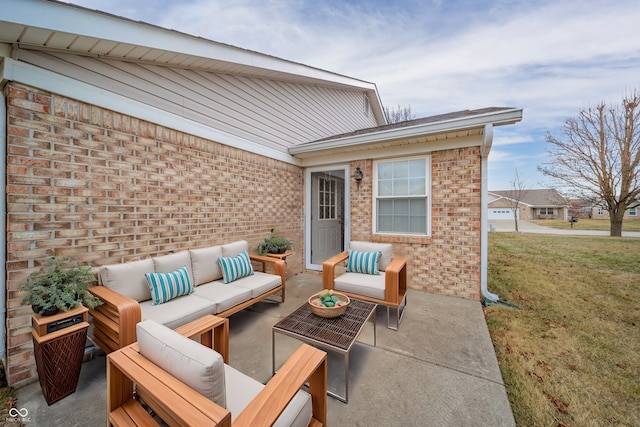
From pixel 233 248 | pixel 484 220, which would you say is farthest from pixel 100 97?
pixel 484 220

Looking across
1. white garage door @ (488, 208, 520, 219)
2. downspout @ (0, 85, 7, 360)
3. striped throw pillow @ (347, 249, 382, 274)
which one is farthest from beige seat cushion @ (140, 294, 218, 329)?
white garage door @ (488, 208, 520, 219)

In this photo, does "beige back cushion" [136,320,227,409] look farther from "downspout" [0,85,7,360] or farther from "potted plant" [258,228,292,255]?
"potted plant" [258,228,292,255]

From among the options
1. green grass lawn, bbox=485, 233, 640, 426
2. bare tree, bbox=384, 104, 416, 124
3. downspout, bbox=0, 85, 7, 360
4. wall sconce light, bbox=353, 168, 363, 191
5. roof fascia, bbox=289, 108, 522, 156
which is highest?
bare tree, bbox=384, 104, 416, 124

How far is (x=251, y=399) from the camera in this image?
1.45 metres

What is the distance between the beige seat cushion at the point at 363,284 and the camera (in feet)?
11.4

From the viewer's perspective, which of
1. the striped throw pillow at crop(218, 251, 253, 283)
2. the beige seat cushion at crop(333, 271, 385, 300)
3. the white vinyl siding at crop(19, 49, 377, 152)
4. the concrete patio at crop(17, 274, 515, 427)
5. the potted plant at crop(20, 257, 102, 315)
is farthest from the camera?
the striped throw pillow at crop(218, 251, 253, 283)

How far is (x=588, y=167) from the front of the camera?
989 cm

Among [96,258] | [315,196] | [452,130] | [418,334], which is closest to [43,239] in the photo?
[96,258]

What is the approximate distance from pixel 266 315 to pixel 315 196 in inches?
139

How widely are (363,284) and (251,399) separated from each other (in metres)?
2.42

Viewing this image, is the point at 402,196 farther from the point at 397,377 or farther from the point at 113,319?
the point at 113,319

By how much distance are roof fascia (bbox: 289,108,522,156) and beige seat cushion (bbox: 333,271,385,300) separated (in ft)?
8.38

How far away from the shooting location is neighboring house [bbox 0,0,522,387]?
2.20m

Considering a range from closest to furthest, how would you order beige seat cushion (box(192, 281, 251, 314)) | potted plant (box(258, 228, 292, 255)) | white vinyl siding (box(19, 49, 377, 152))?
white vinyl siding (box(19, 49, 377, 152)) → beige seat cushion (box(192, 281, 251, 314)) → potted plant (box(258, 228, 292, 255))
